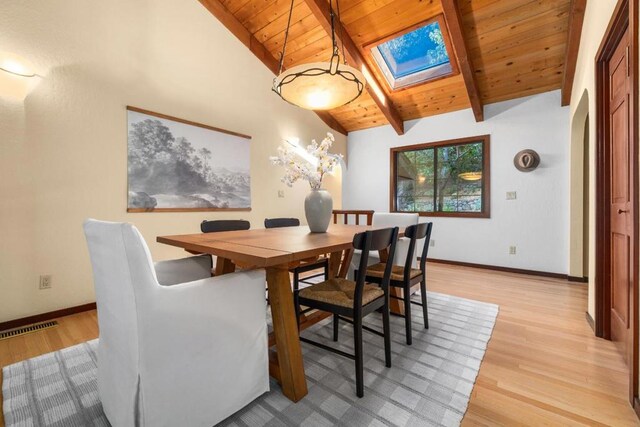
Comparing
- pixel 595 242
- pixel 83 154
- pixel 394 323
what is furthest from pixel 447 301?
pixel 83 154

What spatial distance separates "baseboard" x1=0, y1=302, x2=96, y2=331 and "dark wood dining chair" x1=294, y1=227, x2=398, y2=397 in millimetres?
2189

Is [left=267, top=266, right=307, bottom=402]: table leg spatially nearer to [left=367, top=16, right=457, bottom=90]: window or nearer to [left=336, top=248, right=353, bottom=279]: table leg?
[left=336, top=248, right=353, bottom=279]: table leg

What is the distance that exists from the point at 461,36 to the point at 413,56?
1.10 m

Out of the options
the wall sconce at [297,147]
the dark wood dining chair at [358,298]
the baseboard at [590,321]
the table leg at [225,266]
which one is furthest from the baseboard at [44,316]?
the baseboard at [590,321]

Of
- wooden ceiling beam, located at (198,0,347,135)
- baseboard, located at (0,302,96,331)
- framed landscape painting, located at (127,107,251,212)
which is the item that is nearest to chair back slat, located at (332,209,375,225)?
framed landscape painting, located at (127,107,251,212)

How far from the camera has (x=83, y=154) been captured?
2.52 metres

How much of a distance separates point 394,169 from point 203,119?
3.29 meters

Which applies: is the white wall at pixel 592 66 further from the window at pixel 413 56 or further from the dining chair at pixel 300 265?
the dining chair at pixel 300 265

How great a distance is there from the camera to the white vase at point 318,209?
2.11 metres

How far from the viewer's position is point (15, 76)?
215 centimetres

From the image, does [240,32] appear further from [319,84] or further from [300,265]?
[300,265]

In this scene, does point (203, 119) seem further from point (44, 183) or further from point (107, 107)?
point (44, 183)

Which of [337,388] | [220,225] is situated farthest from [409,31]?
[337,388]

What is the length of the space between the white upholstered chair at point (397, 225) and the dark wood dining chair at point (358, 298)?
0.95 metres
